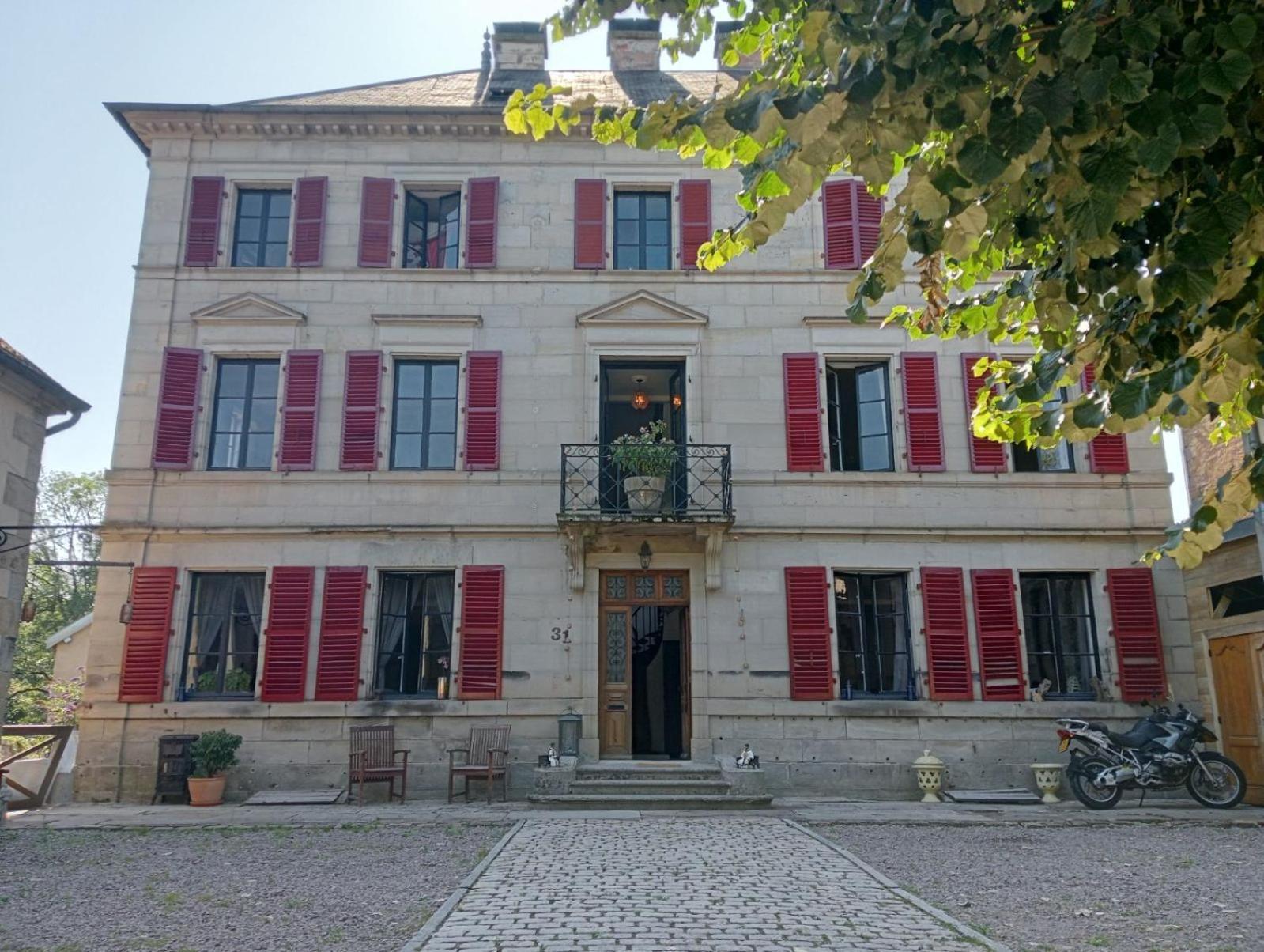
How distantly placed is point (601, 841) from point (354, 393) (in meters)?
7.52

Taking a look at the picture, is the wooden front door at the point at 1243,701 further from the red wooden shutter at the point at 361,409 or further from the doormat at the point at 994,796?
the red wooden shutter at the point at 361,409

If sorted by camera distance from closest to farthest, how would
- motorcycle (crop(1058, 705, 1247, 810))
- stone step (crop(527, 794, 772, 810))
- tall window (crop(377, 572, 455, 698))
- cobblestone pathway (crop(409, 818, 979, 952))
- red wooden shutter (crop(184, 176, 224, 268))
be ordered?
cobblestone pathway (crop(409, 818, 979, 952)), stone step (crop(527, 794, 772, 810)), motorcycle (crop(1058, 705, 1247, 810)), tall window (crop(377, 572, 455, 698)), red wooden shutter (crop(184, 176, 224, 268))

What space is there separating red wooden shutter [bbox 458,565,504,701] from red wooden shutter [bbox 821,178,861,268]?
6585mm

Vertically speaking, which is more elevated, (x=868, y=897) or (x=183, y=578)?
(x=183, y=578)

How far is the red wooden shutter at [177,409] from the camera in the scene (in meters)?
13.3

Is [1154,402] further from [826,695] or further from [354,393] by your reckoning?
[354,393]

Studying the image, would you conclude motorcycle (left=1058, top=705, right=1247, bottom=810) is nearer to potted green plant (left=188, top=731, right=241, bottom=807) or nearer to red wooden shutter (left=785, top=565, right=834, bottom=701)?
red wooden shutter (left=785, top=565, right=834, bottom=701)

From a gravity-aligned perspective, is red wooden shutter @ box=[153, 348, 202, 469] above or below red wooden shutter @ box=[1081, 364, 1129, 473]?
above

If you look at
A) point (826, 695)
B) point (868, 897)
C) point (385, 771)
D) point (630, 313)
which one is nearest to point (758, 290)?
point (630, 313)

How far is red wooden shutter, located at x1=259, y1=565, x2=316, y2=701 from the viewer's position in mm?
12625

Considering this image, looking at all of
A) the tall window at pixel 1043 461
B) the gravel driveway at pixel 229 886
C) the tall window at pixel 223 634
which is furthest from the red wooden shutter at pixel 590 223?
the gravel driveway at pixel 229 886

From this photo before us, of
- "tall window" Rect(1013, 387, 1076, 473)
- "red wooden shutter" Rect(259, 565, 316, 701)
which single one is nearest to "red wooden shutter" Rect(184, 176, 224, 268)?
"red wooden shutter" Rect(259, 565, 316, 701)

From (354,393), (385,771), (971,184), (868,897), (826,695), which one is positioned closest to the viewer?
(971,184)

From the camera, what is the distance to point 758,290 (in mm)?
14102
